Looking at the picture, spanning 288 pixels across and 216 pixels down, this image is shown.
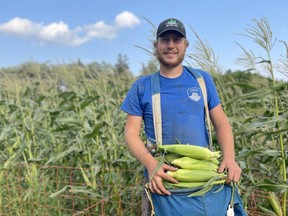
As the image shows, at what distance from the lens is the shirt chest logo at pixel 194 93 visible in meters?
2.70

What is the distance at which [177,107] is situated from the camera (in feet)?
8.71

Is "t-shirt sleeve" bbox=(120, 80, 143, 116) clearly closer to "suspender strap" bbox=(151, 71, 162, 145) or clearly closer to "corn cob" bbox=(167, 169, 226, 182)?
"suspender strap" bbox=(151, 71, 162, 145)

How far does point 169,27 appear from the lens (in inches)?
105

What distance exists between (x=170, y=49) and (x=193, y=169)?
0.75 metres

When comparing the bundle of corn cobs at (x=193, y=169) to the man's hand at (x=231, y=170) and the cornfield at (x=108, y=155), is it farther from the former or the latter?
the cornfield at (x=108, y=155)

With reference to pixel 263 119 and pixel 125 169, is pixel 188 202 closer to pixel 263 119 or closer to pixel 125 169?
pixel 263 119

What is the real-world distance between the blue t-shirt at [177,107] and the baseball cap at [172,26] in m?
0.28

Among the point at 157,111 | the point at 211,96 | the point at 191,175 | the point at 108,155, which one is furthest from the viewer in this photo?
the point at 108,155

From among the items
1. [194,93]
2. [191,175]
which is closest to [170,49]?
[194,93]

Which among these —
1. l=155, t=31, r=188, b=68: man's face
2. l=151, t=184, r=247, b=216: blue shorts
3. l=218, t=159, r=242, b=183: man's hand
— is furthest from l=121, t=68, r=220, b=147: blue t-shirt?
l=151, t=184, r=247, b=216: blue shorts

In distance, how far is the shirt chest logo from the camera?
8.84 ft

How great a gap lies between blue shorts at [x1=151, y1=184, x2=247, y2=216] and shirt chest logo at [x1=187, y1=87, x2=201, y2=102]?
0.56m

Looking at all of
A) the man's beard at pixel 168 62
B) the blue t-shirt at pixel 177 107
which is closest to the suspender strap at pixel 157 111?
the blue t-shirt at pixel 177 107

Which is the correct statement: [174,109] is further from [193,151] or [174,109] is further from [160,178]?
[160,178]
